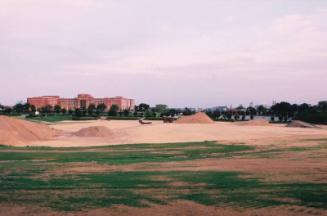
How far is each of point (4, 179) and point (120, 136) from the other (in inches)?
1159

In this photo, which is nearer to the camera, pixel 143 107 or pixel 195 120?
pixel 195 120

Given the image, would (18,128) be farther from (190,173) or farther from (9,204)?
(9,204)

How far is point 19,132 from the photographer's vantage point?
Result: 132ft

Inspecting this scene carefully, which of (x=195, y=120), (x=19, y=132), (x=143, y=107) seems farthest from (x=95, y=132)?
(x=143, y=107)

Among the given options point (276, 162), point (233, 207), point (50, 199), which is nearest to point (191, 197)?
point (233, 207)

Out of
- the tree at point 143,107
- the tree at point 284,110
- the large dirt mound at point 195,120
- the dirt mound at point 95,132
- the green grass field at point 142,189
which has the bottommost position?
the green grass field at point 142,189

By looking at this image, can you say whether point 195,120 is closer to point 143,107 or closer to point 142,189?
point 142,189

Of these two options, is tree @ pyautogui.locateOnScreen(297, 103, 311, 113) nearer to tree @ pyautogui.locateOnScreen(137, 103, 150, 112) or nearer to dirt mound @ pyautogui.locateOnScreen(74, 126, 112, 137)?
tree @ pyautogui.locateOnScreen(137, 103, 150, 112)

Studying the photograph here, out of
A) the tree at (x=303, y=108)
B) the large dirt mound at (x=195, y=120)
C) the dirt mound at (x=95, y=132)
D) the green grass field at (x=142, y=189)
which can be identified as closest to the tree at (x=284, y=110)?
the tree at (x=303, y=108)

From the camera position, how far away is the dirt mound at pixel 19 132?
36.3 meters

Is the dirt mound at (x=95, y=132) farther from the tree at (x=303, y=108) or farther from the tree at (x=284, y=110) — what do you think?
the tree at (x=303, y=108)

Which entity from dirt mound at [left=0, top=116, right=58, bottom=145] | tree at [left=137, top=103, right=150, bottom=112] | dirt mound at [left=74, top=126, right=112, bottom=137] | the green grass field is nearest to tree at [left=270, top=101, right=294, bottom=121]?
tree at [left=137, top=103, right=150, bottom=112]

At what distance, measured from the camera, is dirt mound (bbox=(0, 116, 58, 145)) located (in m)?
36.3

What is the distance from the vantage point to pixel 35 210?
1120cm
